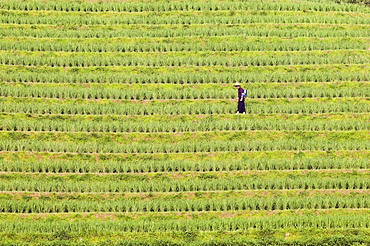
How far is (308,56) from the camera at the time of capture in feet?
112

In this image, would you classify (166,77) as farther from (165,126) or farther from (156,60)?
(165,126)

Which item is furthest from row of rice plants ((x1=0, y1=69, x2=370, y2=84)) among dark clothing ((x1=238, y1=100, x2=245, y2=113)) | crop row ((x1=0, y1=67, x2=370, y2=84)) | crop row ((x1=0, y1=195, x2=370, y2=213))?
crop row ((x1=0, y1=195, x2=370, y2=213))

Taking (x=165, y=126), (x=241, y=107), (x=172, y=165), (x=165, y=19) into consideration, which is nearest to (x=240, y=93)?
(x=241, y=107)

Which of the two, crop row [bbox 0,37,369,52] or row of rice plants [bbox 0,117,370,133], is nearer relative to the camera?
row of rice plants [bbox 0,117,370,133]

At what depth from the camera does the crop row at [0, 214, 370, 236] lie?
2375cm

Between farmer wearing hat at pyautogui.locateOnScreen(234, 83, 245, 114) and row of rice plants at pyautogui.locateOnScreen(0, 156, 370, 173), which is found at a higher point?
farmer wearing hat at pyautogui.locateOnScreen(234, 83, 245, 114)

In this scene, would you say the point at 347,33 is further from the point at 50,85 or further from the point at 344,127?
the point at 50,85

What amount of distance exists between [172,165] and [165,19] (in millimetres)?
10761

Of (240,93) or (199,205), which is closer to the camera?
(199,205)

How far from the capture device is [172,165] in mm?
27453

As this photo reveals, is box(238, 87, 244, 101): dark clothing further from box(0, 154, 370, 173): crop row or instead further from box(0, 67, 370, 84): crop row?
box(0, 154, 370, 173): crop row

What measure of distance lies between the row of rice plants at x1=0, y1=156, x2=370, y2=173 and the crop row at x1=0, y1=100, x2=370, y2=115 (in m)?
3.28

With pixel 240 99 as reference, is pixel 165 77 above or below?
above

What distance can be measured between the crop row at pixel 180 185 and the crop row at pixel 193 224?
2.25 metres
